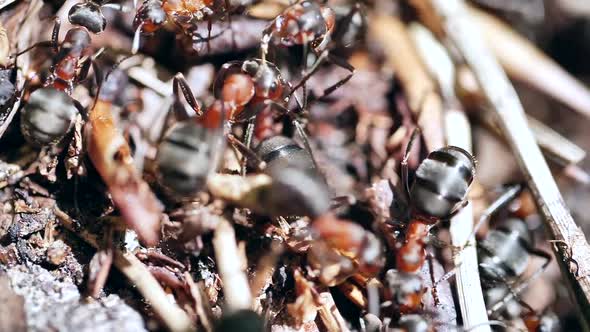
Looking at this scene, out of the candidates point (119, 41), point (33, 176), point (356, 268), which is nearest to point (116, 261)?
point (33, 176)

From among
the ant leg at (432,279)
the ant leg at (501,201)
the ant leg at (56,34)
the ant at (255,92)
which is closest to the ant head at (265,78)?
the ant at (255,92)

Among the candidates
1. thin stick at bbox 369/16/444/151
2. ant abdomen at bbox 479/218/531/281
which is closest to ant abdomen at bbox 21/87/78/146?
thin stick at bbox 369/16/444/151

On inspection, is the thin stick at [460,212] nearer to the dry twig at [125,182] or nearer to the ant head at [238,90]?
the ant head at [238,90]

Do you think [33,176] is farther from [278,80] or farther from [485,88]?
[485,88]

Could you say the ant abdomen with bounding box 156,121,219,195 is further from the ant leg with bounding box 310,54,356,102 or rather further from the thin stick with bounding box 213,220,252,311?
the ant leg with bounding box 310,54,356,102

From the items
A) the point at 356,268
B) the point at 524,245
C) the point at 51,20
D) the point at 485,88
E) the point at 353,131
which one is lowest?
the point at 524,245
